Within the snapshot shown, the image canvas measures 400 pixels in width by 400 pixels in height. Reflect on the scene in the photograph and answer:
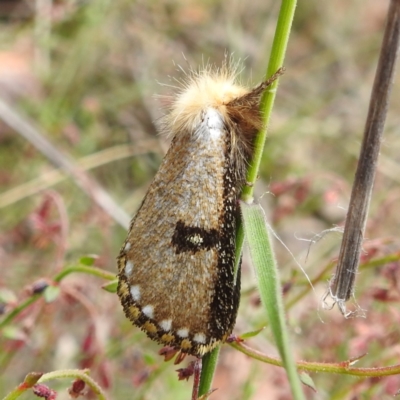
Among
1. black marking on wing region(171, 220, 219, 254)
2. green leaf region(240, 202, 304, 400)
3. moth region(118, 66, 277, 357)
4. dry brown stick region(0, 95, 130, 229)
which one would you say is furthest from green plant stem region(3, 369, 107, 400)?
dry brown stick region(0, 95, 130, 229)

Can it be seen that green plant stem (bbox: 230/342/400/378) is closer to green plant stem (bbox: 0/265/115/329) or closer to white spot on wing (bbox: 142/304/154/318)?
white spot on wing (bbox: 142/304/154/318)

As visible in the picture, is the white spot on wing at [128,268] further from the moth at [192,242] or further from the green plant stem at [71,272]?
the green plant stem at [71,272]

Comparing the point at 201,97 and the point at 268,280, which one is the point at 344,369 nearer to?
the point at 268,280

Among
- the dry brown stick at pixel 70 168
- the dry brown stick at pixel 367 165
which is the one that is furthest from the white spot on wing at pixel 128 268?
the dry brown stick at pixel 70 168

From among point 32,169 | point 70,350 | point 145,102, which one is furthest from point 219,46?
point 70,350

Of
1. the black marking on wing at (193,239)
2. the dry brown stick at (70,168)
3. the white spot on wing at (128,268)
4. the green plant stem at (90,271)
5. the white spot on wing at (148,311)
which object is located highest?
the dry brown stick at (70,168)

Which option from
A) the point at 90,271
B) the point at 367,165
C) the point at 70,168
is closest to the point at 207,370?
the point at 90,271

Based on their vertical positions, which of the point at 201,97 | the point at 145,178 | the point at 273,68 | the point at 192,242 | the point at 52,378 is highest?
the point at 145,178
